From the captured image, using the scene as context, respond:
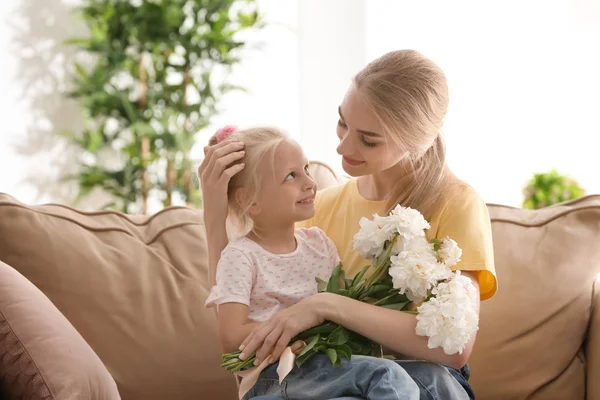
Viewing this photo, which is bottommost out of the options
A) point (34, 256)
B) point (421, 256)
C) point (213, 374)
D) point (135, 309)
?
point (213, 374)

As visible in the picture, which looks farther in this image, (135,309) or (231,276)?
(135,309)

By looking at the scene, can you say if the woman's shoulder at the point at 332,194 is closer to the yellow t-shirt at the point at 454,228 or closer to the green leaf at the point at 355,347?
the yellow t-shirt at the point at 454,228

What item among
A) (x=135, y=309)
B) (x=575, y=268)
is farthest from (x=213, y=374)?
(x=575, y=268)

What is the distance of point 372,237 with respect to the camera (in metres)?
1.70

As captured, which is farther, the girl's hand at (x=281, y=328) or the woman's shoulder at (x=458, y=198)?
the woman's shoulder at (x=458, y=198)

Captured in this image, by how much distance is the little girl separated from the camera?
1716mm

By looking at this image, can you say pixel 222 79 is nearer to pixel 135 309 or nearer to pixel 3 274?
pixel 135 309

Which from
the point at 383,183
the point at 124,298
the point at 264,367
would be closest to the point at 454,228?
the point at 383,183

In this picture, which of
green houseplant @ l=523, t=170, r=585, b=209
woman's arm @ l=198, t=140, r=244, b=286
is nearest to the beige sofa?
woman's arm @ l=198, t=140, r=244, b=286

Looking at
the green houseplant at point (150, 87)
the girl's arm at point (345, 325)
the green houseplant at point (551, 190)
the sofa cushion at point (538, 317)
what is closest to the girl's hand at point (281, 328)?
the girl's arm at point (345, 325)

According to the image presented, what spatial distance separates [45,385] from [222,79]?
3448mm

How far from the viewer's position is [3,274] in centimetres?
177

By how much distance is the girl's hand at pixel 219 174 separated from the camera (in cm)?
182

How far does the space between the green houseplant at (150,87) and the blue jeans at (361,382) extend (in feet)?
9.47
